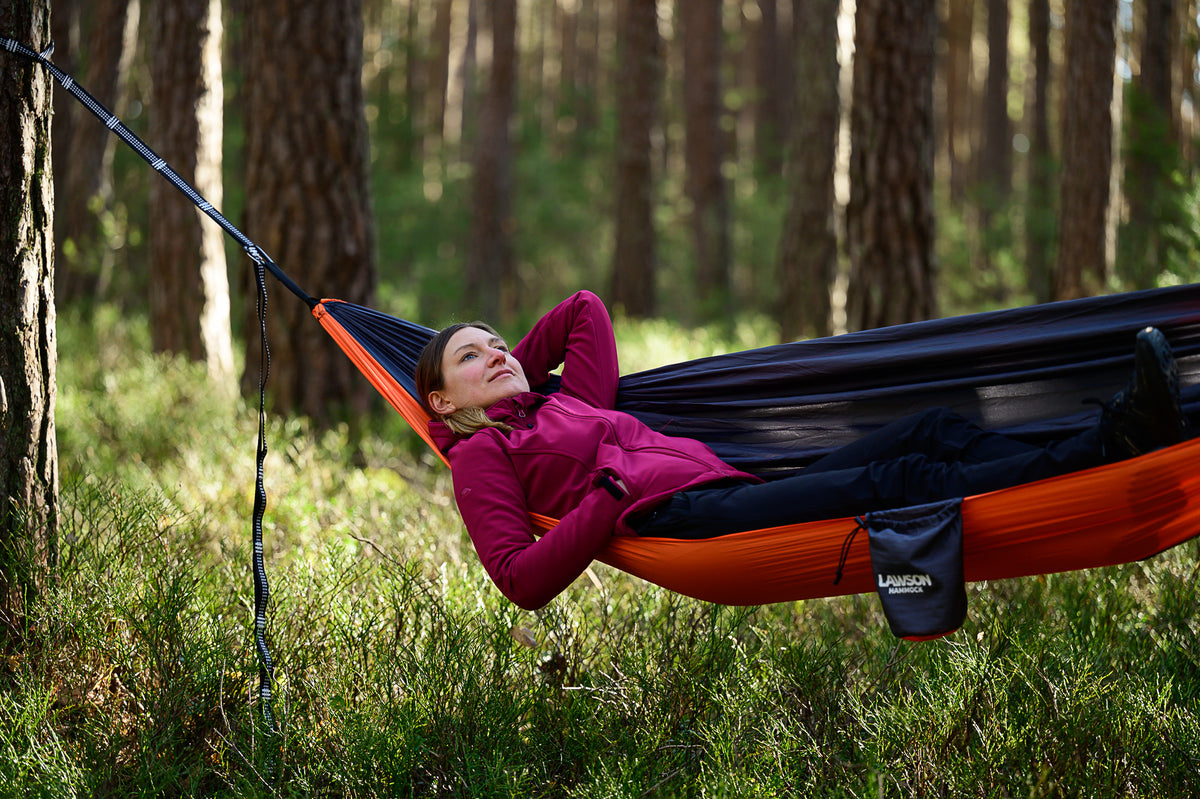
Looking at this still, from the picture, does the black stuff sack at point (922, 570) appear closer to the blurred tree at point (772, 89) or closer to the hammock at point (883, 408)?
the hammock at point (883, 408)

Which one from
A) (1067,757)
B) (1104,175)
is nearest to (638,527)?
(1067,757)

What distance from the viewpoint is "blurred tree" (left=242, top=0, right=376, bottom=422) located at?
5047 millimetres

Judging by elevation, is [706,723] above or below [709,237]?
below

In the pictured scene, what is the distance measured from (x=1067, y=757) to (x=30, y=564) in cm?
247

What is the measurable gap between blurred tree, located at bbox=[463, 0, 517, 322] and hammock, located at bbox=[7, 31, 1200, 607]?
9.78 m

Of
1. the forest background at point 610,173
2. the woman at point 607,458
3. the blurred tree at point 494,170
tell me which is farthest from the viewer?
the blurred tree at point 494,170

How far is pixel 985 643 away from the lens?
2748mm

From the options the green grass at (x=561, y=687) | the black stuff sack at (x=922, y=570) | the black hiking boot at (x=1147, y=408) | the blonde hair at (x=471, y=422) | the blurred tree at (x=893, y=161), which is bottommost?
the green grass at (x=561, y=687)

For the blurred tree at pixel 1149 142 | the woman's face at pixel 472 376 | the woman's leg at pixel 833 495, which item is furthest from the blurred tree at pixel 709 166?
the woman's leg at pixel 833 495

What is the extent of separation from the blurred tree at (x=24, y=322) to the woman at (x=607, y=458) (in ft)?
3.22

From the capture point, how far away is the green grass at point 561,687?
2082mm

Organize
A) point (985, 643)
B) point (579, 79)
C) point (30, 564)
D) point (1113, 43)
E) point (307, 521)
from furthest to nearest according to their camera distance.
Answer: point (579, 79)
point (1113, 43)
point (307, 521)
point (985, 643)
point (30, 564)

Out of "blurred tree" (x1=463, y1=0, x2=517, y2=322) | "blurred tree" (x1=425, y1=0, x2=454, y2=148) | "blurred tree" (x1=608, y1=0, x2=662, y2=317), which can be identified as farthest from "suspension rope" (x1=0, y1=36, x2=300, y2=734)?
"blurred tree" (x1=425, y1=0, x2=454, y2=148)

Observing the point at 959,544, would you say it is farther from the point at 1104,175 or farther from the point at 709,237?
the point at 709,237
